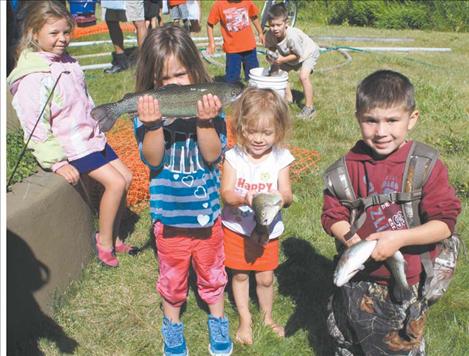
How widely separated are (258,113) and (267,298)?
130cm

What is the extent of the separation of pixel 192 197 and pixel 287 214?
2.15m

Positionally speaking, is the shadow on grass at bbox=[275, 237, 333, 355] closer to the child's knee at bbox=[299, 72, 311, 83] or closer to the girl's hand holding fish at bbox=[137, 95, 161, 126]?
the girl's hand holding fish at bbox=[137, 95, 161, 126]

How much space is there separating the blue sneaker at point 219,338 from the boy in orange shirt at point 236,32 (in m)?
6.14

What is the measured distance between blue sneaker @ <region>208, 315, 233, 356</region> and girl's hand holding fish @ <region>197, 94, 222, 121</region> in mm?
1427

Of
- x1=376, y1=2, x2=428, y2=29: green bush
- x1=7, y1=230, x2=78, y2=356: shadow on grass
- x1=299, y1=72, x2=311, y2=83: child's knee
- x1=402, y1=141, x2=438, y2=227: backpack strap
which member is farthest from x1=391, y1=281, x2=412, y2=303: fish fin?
x1=376, y1=2, x2=428, y2=29: green bush

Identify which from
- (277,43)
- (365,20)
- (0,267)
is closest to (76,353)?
(0,267)

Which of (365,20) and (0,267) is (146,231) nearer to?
(0,267)

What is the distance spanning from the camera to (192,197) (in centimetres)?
337

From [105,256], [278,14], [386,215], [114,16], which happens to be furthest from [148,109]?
[114,16]

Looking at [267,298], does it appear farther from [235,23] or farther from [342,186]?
[235,23]

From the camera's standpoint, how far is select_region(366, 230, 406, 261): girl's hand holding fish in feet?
8.32

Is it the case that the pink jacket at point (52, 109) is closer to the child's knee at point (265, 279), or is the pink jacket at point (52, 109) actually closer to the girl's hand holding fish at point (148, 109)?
the girl's hand holding fish at point (148, 109)

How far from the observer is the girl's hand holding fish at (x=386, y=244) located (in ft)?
8.32

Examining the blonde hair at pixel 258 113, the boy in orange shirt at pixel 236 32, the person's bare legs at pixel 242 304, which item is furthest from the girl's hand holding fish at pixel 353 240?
the boy in orange shirt at pixel 236 32
